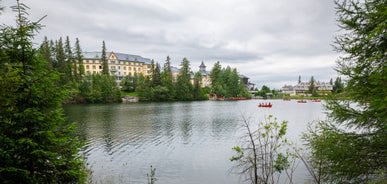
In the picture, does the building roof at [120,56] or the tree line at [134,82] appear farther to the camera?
the building roof at [120,56]

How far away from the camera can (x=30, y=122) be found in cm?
439

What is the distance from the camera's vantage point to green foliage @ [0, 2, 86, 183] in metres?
4.13

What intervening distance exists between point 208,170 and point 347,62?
318 inches

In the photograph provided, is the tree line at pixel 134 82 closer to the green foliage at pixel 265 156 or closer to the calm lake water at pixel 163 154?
the calm lake water at pixel 163 154

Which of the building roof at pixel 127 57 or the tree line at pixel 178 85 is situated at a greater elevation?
the building roof at pixel 127 57

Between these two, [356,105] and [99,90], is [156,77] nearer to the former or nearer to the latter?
[99,90]

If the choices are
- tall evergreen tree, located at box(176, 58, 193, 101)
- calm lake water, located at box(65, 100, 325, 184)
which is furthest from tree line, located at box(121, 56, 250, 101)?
calm lake water, located at box(65, 100, 325, 184)

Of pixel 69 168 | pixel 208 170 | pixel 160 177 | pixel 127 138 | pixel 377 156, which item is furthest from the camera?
pixel 127 138

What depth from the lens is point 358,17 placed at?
6.33 m

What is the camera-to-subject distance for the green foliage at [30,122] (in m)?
4.13

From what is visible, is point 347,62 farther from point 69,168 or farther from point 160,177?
point 160,177

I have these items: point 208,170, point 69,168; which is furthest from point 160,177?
point 69,168

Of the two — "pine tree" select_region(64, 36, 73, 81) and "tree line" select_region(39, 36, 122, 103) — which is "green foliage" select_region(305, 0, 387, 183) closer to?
"tree line" select_region(39, 36, 122, 103)

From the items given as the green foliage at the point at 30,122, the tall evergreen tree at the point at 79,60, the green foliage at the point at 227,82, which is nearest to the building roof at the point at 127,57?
the tall evergreen tree at the point at 79,60
